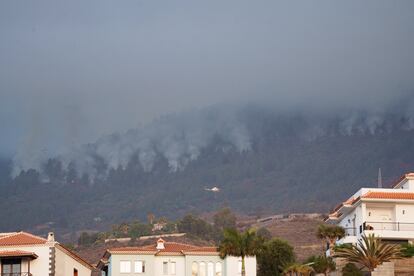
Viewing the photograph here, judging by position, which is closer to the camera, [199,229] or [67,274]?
[67,274]

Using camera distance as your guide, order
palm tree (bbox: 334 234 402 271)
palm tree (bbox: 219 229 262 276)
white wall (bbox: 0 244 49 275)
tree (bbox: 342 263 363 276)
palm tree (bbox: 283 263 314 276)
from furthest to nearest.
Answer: white wall (bbox: 0 244 49 275), palm tree (bbox: 219 229 262 276), palm tree (bbox: 283 263 314 276), palm tree (bbox: 334 234 402 271), tree (bbox: 342 263 363 276)

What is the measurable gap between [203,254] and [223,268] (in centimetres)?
214

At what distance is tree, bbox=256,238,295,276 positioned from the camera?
11312 cm

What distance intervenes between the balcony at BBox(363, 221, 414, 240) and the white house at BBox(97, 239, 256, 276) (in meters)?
13.0

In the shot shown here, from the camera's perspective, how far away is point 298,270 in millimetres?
94125

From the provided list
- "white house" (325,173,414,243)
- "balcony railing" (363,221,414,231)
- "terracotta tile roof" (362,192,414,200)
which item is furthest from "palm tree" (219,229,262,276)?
"terracotta tile roof" (362,192,414,200)

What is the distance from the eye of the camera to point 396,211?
99.5 meters

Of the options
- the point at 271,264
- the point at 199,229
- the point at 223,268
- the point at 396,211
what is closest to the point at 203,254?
the point at 223,268

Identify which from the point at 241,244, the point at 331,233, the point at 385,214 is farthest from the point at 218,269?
the point at 385,214

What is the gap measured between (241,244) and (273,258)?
19.1 metres

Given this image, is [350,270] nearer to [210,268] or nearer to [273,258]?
[210,268]

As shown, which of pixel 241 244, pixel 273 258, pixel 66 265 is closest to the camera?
pixel 241 244

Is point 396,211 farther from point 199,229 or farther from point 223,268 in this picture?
point 199,229

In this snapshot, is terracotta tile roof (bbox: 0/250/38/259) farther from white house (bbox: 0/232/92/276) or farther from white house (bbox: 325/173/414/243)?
white house (bbox: 325/173/414/243)
